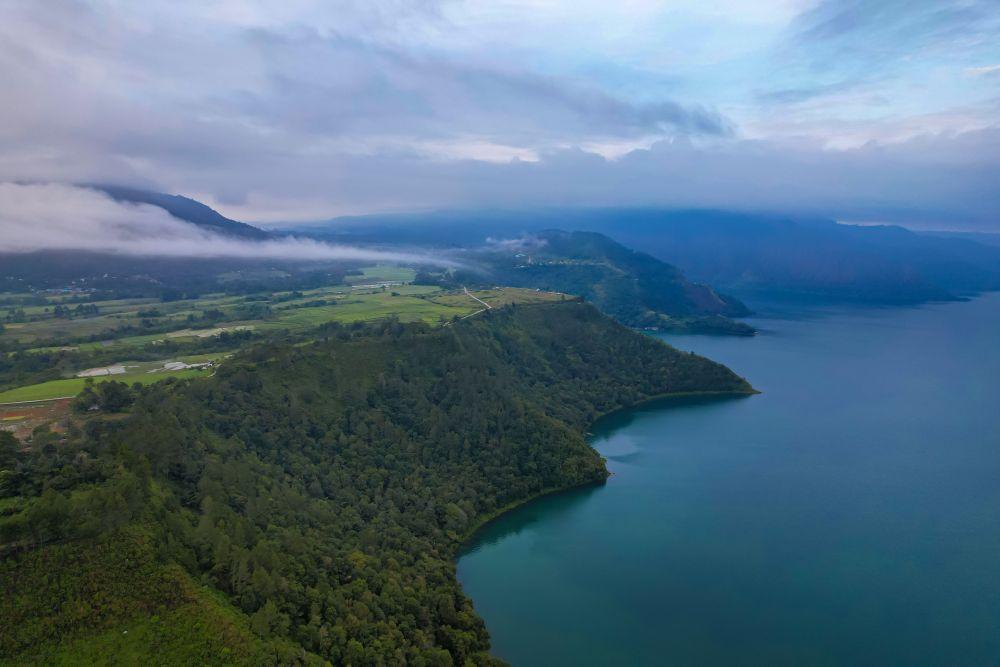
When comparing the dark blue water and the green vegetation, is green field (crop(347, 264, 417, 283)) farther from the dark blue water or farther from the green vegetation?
the dark blue water

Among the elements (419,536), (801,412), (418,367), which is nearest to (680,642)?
(419,536)

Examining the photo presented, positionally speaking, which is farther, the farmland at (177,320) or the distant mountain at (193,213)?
the distant mountain at (193,213)

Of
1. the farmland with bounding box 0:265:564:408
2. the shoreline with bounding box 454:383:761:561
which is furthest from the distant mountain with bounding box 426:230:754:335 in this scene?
the shoreline with bounding box 454:383:761:561

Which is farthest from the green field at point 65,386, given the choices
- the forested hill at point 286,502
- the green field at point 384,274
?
the green field at point 384,274

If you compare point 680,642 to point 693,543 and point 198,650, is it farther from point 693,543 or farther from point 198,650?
point 198,650

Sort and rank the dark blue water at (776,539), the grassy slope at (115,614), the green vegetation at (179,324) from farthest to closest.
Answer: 1. the green vegetation at (179,324)
2. the dark blue water at (776,539)
3. the grassy slope at (115,614)

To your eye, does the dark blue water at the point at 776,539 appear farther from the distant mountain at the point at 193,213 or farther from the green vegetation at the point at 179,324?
the distant mountain at the point at 193,213

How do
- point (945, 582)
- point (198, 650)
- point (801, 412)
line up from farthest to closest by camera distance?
point (801, 412), point (945, 582), point (198, 650)
